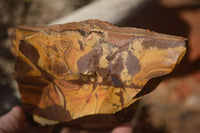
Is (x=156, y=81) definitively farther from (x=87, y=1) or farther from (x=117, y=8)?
→ (x=87, y=1)

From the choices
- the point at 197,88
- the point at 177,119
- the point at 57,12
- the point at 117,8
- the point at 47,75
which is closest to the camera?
the point at 47,75

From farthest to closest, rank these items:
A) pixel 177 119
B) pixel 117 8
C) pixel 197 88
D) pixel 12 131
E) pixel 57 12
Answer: pixel 197 88 < pixel 177 119 < pixel 57 12 < pixel 117 8 < pixel 12 131

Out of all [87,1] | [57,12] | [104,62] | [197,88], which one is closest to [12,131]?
[104,62]

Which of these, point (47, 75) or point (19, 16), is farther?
point (19, 16)

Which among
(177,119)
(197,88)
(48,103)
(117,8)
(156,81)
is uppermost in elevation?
(117,8)

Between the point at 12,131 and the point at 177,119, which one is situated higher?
the point at 12,131

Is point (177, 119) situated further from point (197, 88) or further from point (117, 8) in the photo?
point (117, 8)

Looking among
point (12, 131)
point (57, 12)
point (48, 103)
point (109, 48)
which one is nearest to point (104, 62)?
point (109, 48)
